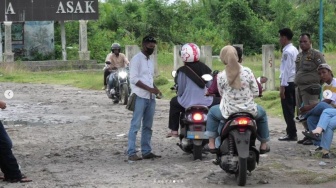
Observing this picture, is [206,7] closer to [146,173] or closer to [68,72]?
[68,72]

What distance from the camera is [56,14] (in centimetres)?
4112

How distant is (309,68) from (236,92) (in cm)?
315

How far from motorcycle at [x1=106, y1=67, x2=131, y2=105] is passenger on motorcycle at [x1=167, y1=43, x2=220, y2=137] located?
9605mm

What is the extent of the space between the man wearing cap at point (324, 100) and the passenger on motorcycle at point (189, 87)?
1.36 m

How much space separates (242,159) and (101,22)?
44031mm

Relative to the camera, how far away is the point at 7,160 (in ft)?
30.7

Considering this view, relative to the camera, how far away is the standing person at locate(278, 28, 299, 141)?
12.7m

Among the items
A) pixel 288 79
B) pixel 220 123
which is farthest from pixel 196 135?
pixel 288 79

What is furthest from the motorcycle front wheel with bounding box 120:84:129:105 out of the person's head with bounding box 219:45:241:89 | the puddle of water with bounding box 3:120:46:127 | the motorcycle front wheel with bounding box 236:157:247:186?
the motorcycle front wheel with bounding box 236:157:247:186

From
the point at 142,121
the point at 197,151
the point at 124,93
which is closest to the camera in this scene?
the point at 197,151

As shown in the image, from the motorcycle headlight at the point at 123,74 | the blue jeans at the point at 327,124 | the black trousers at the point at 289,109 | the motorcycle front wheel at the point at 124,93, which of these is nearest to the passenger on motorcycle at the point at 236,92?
the blue jeans at the point at 327,124

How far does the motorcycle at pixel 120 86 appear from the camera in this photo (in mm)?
20781

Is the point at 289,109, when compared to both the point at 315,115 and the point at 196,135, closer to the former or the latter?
the point at 315,115

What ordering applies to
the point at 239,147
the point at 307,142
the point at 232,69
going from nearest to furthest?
the point at 239,147 < the point at 232,69 < the point at 307,142
